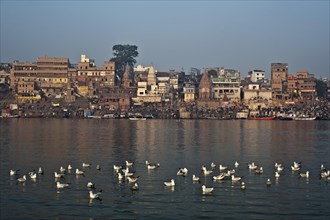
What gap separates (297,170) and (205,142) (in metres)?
19.9

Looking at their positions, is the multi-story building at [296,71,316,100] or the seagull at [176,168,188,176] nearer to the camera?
the seagull at [176,168,188,176]

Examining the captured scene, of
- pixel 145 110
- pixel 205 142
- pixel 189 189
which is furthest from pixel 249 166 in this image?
pixel 145 110

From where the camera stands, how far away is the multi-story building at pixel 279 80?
120312mm

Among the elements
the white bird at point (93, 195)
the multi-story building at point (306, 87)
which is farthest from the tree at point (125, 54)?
the white bird at point (93, 195)

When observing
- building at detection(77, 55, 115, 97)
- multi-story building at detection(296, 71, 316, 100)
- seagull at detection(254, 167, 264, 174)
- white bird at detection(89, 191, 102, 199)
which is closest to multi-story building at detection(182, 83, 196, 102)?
building at detection(77, 55, 115, 97)

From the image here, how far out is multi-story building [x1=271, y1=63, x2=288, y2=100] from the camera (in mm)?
120312

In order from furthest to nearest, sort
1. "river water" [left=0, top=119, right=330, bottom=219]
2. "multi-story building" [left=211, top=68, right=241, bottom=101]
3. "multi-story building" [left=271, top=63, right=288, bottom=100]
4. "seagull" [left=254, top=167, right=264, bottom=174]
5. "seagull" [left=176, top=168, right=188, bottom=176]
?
"multi-story building" [left=211, top=68, right=241, bottom=101]
"multi-story building" [left=271, top=63, right=288, bottom=100]
"seagull" [left=254, top=167, right=264, bottom=174]
"seagull" [left=176, top=168, right=188, bottom=176]
"river water" [left=0, top=119, right=330, bottom=219]

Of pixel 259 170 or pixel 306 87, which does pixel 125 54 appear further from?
pixel 259 170

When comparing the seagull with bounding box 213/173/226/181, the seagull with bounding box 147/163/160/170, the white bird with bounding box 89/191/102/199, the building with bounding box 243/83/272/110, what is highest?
the building with bounding box 243/83/272/110

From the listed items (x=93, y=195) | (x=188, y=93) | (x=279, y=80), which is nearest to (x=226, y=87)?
(x=188, y=93)

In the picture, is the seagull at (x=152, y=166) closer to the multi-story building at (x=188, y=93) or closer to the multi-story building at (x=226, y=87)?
the multi-story building at (x=188, y=93)

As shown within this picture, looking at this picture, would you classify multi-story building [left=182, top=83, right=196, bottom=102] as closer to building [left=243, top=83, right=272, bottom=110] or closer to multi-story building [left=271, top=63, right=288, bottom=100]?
building [left=243, top=83, right=272, bottom=110]

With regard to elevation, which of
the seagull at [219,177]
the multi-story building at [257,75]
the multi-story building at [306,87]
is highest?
the multi-story building at [257,75]

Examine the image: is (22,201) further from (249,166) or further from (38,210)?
(249,166)
